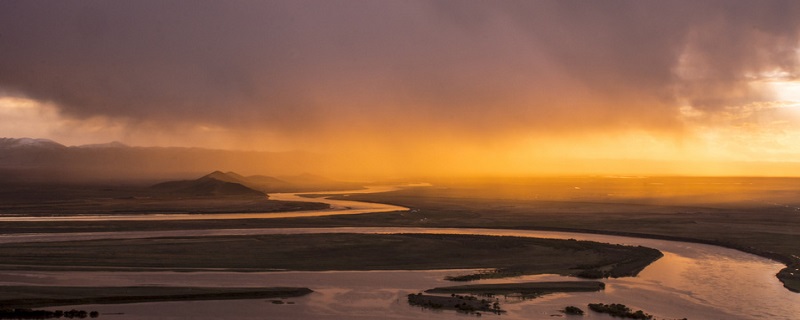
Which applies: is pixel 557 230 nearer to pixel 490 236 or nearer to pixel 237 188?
pixel 490 236

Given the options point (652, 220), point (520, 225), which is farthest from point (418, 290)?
point (652, 220)

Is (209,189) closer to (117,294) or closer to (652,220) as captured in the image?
(652,220)

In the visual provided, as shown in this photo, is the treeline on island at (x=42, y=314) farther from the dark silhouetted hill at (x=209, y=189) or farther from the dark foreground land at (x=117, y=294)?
the dark silhouetted hill at (x=209, y=189)

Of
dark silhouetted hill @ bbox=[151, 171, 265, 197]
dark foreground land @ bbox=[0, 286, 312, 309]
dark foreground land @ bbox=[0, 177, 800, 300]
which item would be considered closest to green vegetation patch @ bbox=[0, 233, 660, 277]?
dark foreground land @ bbox=[0, 177, 800, 300]

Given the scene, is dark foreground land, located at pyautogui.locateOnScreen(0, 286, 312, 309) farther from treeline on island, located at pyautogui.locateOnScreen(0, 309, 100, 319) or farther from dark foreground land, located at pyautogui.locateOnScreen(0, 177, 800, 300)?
dark foreground land, located at pyautogui.locateOnScreen(0, 177, 800, 300)

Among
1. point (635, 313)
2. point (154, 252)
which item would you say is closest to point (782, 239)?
point (635, 313)

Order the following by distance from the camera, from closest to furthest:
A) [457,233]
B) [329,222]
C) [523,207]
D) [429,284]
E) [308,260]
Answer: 1. [429,284]
2. [308,260]
3. [457,233]
4. [329,222]
5. [523,207]

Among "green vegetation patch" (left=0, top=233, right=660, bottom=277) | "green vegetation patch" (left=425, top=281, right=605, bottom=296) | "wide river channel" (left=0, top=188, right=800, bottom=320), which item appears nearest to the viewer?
"wide river channel" (left=0, top=188, right=800, bottom=320)

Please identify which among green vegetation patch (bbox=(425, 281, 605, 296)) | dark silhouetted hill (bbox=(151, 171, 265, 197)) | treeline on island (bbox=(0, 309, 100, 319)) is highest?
dark silhouetted hill (bbox=(151, 171, 265, 197))

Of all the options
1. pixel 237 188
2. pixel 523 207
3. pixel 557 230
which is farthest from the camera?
pixel 237 188
